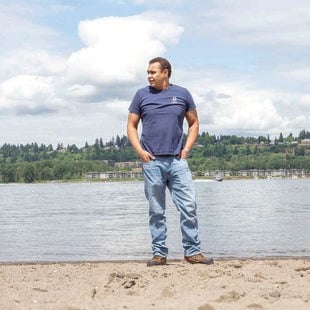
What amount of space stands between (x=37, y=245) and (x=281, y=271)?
1158 centimetres

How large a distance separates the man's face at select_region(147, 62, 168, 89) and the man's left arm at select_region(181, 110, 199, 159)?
531mm

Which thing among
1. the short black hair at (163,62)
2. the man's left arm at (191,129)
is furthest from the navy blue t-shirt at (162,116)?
the short black hair at (163,62)

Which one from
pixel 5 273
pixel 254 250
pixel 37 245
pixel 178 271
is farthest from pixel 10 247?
pixel 178 271

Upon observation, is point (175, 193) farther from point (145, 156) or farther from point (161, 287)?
point (161, 287)

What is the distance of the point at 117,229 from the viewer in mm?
25250

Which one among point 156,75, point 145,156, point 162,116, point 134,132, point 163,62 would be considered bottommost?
point 145,156

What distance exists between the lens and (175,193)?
909 cm

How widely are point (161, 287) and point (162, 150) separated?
218 cm

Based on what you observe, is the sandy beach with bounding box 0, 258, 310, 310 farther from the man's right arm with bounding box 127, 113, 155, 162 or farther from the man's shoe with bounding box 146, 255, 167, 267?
the man's right arm with bounding box 127, 113, 155, 162

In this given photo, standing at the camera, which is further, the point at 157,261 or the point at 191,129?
the point at 191,129

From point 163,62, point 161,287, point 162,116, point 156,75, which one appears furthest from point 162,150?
point 161,287

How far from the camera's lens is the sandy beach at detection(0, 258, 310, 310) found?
21.7 feet

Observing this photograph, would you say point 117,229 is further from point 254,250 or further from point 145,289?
point 145,289

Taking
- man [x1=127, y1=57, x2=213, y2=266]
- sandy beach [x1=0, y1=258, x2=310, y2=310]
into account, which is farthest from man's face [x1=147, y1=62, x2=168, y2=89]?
sandy beach [x1=0, y1=258, x2=310, y2=310]
